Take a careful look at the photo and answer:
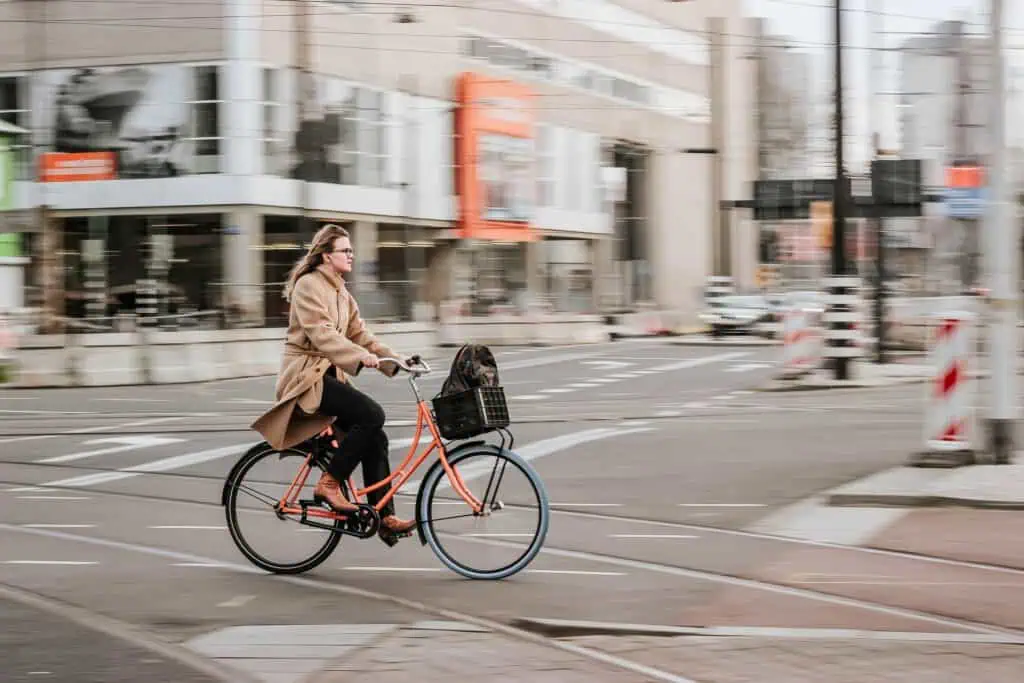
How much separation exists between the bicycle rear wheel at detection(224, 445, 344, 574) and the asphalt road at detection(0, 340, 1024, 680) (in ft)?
0.46

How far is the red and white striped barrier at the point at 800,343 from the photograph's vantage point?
25609 millimetres

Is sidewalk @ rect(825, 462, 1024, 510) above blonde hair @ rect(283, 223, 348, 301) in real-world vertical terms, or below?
below

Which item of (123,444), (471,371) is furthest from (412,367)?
(123,444)

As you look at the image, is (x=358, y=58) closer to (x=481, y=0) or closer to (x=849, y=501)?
(x=481, y=0)

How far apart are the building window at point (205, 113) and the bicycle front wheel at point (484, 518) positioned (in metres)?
37.6

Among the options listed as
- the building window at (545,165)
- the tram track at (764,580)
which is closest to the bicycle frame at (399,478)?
the tram track at (764,580)

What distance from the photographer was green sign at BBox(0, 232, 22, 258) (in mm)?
40844

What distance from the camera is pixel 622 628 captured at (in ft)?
22.1

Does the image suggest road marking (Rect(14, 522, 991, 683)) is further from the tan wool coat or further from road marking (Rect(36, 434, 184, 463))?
road marking (Rect(36, 434, 184, 463))

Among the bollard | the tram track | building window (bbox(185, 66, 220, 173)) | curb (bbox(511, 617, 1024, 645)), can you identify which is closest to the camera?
curb (bbox(511, 617, 1024, 645))

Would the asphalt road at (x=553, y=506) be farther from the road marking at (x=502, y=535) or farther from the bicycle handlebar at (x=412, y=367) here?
the bicycle handlebar at (x=412, y=367)

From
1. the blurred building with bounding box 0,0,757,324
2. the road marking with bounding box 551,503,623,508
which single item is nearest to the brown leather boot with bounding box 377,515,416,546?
the road marking with bounding box 551,503,623,508

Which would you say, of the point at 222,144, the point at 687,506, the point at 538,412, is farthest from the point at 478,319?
the point at 687,506

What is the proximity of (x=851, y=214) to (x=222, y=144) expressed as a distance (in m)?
23.1
